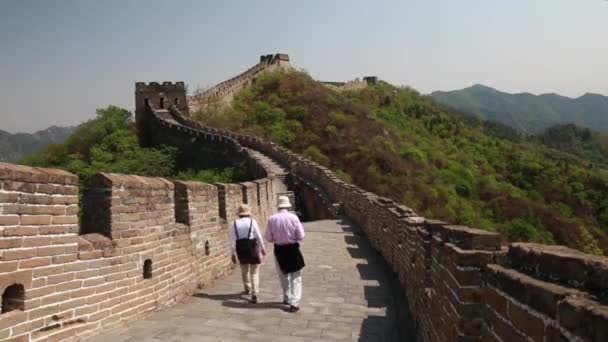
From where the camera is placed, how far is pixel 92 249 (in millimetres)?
4988

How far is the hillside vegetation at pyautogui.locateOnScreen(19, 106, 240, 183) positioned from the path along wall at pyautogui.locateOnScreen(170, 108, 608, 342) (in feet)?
80.7

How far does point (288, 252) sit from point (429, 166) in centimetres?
3425

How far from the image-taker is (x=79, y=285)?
4.79 metres

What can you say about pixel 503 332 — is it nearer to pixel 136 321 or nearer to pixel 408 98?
pixel 136 321

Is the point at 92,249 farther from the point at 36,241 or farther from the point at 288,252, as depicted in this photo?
the point at 288,252

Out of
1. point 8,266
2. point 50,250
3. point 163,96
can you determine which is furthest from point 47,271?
point 163,96

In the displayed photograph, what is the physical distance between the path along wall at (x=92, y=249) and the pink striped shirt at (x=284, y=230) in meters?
1.22

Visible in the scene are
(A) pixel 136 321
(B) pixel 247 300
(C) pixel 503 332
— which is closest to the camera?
(C) pixel 503 332

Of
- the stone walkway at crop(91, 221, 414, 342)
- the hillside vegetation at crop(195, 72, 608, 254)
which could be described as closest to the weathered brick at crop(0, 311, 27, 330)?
the stone walkway at crop(91, 221, 414, 342)

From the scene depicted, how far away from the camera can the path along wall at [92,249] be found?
13.4ft

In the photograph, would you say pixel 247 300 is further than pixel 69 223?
Yes

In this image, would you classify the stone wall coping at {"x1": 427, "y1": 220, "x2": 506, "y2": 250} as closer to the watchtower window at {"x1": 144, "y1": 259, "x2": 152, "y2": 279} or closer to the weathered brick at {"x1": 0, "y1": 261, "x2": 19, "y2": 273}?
the weathered brick at {"x1": 0, "y1": 261, "x2": 19, "y2": 273}

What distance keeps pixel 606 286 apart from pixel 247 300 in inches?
215

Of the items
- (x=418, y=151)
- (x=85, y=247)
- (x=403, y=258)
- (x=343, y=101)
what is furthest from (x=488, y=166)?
(x=85, y=247)
